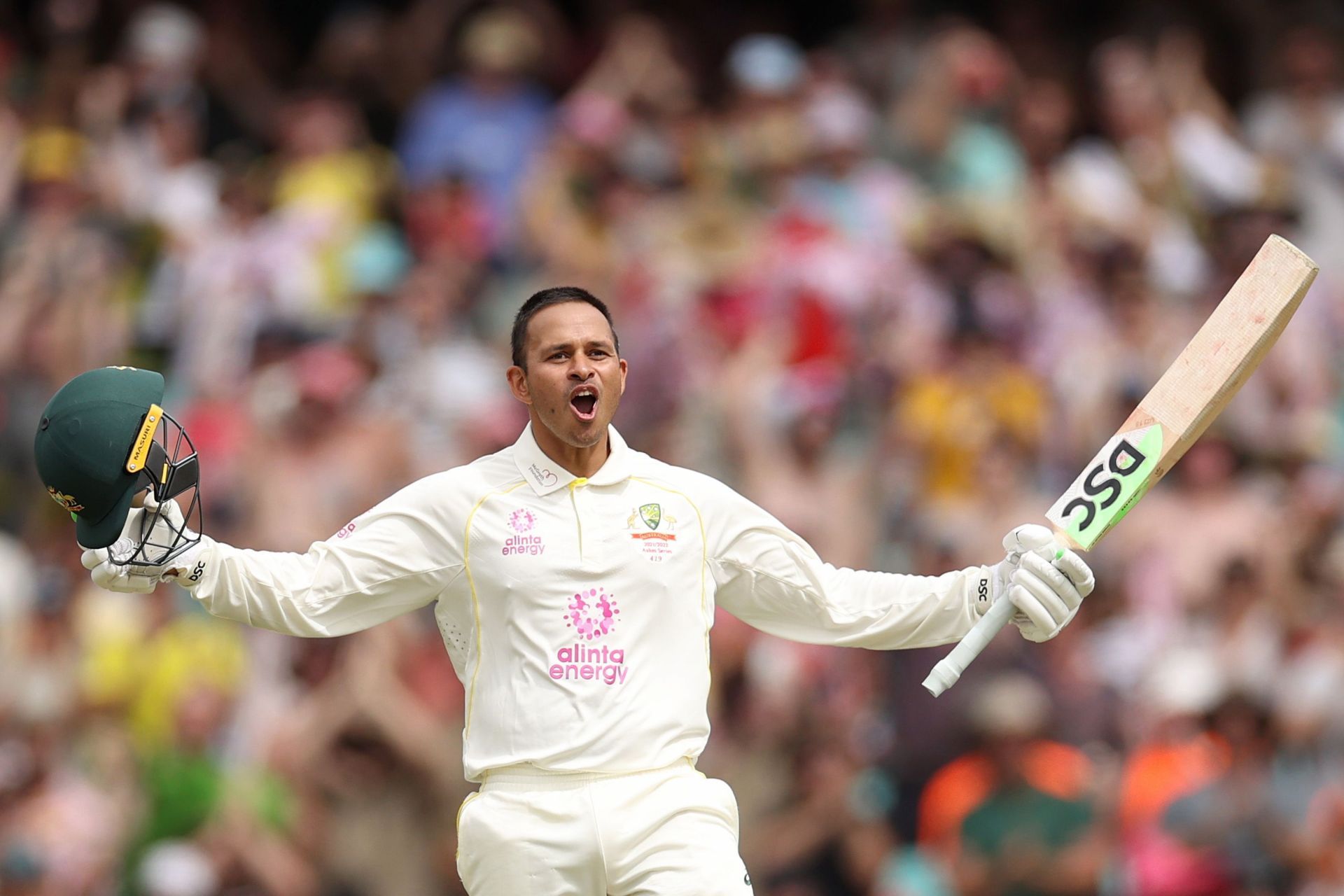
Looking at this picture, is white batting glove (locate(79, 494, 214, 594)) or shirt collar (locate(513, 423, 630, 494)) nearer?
white batting glove (locate(79, 494, 214, 594))

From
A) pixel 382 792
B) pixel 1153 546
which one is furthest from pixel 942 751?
pixel 382 792

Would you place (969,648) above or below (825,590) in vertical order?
below

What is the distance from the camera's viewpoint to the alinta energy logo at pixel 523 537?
21.0 feet

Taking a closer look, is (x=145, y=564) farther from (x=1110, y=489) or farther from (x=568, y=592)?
(x=1110, y=489)

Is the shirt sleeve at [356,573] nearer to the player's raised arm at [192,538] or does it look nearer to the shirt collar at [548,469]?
the player's raised arm at [192,538]

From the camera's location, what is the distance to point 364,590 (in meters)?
6.48

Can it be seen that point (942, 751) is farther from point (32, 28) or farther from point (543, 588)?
point (32, 28)

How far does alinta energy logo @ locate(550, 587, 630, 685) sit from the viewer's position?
6.31 m

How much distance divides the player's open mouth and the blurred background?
13.4 feet

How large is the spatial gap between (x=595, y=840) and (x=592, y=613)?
0.68 meters

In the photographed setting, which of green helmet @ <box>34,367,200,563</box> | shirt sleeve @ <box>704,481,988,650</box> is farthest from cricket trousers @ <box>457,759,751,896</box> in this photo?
green helmet @ <box>34,367,200,563</box>

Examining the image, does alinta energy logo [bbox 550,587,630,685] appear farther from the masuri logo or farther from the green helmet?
the masuri logo

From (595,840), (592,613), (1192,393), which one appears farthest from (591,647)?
(1192,393)

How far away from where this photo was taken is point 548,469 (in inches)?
260
